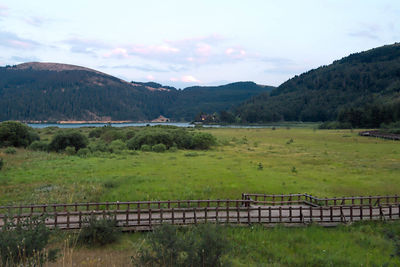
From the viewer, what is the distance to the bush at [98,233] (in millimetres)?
14336

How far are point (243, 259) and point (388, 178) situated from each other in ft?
80.9

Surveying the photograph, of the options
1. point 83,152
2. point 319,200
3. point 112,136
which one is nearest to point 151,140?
point 83,152

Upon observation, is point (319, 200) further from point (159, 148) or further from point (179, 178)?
point (159, 148)

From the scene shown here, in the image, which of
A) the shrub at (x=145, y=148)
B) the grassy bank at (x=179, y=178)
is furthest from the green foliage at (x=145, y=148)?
the grassy bank at (x=179, y=178)

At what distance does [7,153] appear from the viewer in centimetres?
4422

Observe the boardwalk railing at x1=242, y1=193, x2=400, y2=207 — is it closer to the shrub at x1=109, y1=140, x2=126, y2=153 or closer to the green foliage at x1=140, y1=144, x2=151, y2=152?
the shrub at x1=109, y1=140, x2=126, y2=153

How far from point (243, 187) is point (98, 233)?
1538 cm

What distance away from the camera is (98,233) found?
14.3 m

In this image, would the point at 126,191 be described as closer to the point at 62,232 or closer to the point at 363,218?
the point at 62,232

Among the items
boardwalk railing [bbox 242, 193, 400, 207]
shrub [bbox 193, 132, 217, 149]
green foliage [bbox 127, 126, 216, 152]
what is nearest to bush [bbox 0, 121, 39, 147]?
green foliage [bbox 127, 126, 216, 152]

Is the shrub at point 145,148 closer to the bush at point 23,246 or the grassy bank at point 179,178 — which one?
the grassy bank at point 179,178

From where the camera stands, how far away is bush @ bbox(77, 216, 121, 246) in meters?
14.3

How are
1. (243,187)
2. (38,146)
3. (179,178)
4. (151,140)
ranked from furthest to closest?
(151,140) → (38,146) → (179,178) → (243,187)

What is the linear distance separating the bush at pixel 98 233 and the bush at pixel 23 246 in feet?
12.0
